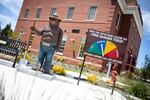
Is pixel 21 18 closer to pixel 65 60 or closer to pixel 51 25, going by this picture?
pixel 65 60

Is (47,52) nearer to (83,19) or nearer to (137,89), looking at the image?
(137,89)

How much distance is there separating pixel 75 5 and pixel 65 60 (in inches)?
232

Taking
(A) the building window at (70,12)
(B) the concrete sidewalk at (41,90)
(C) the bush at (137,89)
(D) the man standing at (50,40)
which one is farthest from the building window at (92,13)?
(B) the concrete sidewalk at (41,90)

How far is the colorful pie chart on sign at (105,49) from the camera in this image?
29.9ft

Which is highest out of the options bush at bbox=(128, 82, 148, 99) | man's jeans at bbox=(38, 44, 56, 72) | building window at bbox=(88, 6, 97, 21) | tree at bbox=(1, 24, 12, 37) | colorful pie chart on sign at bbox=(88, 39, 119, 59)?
building window at bbox=(88, 6, 97, 21)

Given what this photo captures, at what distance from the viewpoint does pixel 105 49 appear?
9227 millimetres

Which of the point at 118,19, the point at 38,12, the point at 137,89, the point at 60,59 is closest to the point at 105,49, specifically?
the point at 137,89

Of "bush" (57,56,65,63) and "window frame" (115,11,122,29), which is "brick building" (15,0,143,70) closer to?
"window frame" (115,11,122,29)

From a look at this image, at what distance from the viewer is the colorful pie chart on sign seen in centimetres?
910

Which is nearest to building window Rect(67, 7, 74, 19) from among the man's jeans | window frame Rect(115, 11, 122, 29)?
window frame Rect(115, 11, 122, 29)

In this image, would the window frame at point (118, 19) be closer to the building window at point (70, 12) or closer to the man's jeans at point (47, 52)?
the building window at point (70, 12)

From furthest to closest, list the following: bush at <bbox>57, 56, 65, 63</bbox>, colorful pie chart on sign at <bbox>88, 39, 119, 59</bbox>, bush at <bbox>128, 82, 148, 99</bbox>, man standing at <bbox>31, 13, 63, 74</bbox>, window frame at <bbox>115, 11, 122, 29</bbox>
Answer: window frame at <bbox>115, 11, 122, 29</bbox> < bush at <bbox>57, 56, 65, 63</bbox> < bush at <bbox>128, 82, 148, 99</bbox> < colorful pie chart on sign at <bbox>88, 39, 119, 59</bbox> < man standing at <bbox>31, 13, 63, 74</bbox>

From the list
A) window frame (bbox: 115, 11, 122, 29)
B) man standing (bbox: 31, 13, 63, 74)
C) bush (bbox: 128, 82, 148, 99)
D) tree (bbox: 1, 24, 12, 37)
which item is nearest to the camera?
man standing (bbox: 31, 13, 63, 74)

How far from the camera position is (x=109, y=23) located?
22.1 metres
